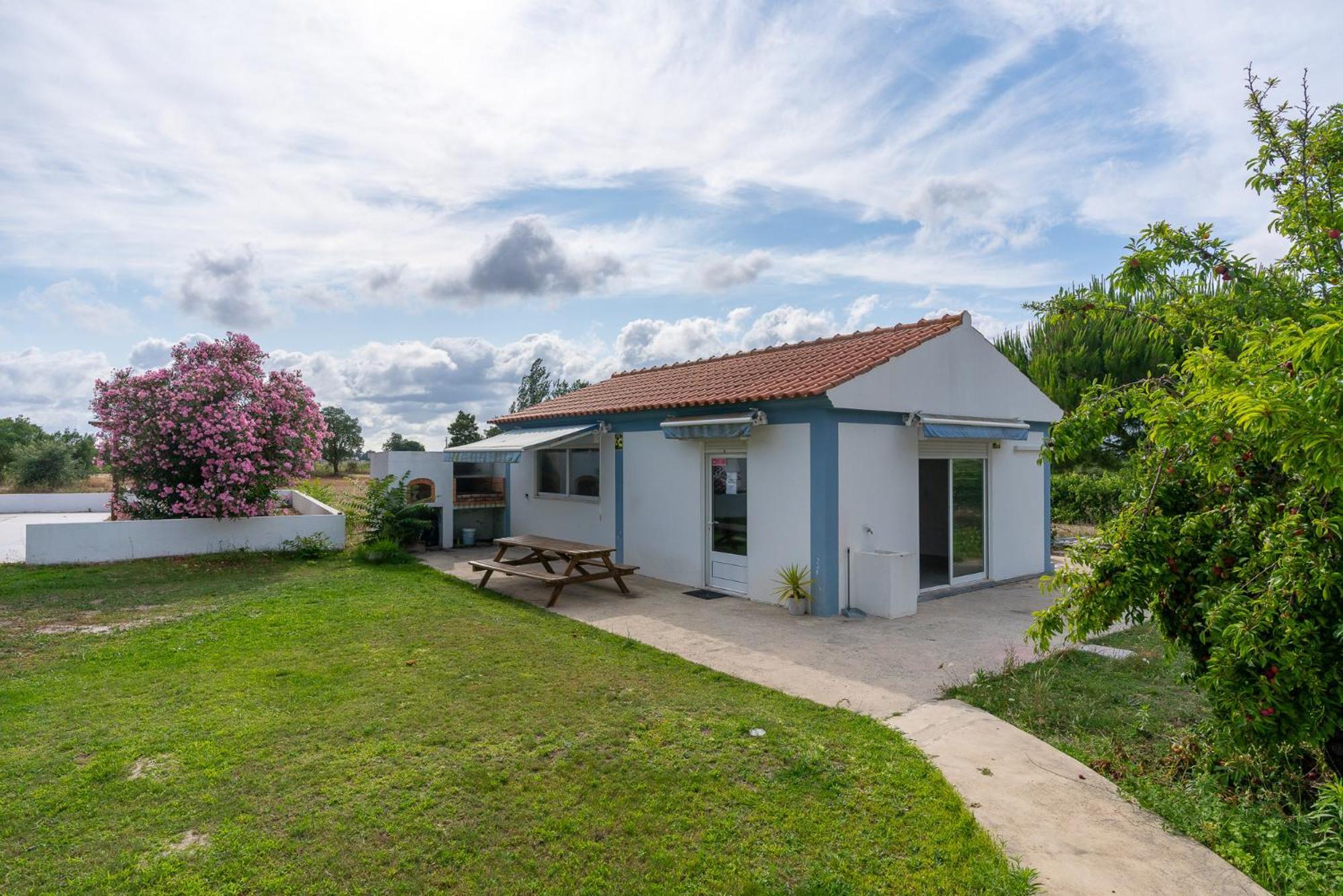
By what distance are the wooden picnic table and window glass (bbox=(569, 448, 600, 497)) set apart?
2066mm

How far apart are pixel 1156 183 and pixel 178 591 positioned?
56.3 ft

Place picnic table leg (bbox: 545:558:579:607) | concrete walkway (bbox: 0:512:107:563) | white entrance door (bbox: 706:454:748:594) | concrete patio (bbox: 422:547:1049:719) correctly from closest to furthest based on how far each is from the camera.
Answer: concrete patio (bbox: 422:547:1049:719), picnic table leg (bbox: 545:558:579:607), white entrance door (bbox: 706:454:748:594), concrete walkway (bbox: 0:512:107:563)

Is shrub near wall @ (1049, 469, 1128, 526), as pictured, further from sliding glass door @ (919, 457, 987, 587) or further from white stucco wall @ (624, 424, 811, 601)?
white stucco wall @ (624, 424, 811, 601)

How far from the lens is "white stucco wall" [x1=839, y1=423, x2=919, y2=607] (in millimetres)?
11414

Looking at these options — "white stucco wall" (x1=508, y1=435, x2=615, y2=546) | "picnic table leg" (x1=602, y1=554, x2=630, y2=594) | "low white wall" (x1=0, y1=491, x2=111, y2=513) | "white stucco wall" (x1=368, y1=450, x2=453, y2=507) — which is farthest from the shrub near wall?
"low white wall" (x1=0, y1=491, x2=111, y2=513)

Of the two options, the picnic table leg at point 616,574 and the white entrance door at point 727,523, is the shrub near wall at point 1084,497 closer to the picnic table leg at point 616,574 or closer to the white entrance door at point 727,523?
the white entrance door at point 727,523

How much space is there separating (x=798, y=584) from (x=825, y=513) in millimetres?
1258

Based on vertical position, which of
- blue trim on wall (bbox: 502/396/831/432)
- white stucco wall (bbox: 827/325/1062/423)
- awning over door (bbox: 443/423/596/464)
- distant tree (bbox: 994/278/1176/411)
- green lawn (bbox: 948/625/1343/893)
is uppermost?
distant tree (bbox: 994/278/1176/411)

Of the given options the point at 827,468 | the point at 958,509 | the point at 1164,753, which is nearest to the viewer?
the point at 1164,753

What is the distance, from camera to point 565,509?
17.4 meters

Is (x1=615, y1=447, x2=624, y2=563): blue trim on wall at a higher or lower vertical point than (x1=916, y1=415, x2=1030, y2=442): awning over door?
lower

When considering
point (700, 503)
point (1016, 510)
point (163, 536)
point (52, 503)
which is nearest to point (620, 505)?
point (700, 503)

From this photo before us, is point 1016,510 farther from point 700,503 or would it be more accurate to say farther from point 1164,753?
point 1164,753

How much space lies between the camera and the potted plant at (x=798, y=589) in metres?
11.3
